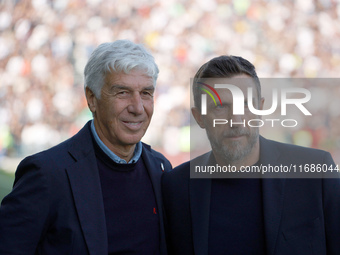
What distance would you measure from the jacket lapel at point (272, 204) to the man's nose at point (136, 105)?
513mm

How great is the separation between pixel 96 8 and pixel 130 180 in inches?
173

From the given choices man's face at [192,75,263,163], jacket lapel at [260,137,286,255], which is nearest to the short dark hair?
man's face at [192,75,263,163]

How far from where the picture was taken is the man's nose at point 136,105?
1.49 metres

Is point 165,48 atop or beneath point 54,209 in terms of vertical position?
atop

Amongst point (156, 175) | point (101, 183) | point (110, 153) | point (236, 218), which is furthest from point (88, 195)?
point (236, 218)

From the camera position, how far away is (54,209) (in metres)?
1.34

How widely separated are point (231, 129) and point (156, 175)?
0.40 metres

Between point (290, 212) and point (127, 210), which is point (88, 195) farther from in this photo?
point (290, 212)

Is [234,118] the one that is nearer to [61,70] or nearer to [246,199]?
[246,199]

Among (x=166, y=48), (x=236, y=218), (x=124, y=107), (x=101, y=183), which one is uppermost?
(x=166, y=48)

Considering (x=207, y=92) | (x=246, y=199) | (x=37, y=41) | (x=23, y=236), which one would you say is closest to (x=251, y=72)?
(x=207, y=92)

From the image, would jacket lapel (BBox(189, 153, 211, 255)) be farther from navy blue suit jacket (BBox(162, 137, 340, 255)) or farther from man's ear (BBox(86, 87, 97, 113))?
man's ear (BBox(86, 87, 97, 113))

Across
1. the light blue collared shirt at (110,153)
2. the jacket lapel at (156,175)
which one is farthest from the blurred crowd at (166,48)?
the light blue collared shirt at (110,153)

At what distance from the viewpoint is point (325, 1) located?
17.1 feet
